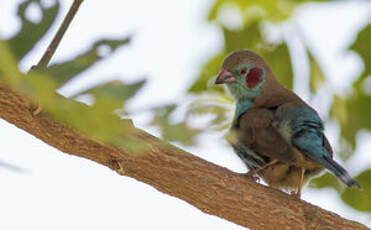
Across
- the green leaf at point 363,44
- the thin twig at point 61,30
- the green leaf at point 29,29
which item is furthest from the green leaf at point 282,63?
the green leaf at point 29,29

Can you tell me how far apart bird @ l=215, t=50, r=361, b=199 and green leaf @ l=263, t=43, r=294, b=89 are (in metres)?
0.35

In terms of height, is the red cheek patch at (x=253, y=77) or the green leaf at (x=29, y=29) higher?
the green leaf at (x=29, y=29)

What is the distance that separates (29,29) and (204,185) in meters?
2.58

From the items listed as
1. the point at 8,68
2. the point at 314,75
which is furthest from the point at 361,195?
the point at 8,68

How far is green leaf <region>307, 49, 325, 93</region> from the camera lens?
3.56 m

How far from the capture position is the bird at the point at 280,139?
3977 millimetres

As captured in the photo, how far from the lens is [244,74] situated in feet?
17.3

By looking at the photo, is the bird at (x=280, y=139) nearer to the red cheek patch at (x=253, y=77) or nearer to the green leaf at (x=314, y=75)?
the red cheek patch at (x=253, y=77)

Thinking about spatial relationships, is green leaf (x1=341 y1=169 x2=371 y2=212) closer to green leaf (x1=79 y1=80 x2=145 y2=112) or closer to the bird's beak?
the bird's beak

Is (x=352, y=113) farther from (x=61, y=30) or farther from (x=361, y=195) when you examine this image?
(x=61, y=30)

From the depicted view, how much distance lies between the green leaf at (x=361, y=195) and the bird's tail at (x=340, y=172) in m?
0.25

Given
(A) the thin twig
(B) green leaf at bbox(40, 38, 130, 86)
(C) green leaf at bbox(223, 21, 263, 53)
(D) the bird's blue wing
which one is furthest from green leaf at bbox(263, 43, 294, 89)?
(B) green leaf at bbox(40, 38, 130, 86)

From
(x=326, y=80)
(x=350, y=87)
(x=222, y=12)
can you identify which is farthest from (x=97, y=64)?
(x=350, y=87)

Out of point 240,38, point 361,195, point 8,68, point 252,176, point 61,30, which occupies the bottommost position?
point 361,195
